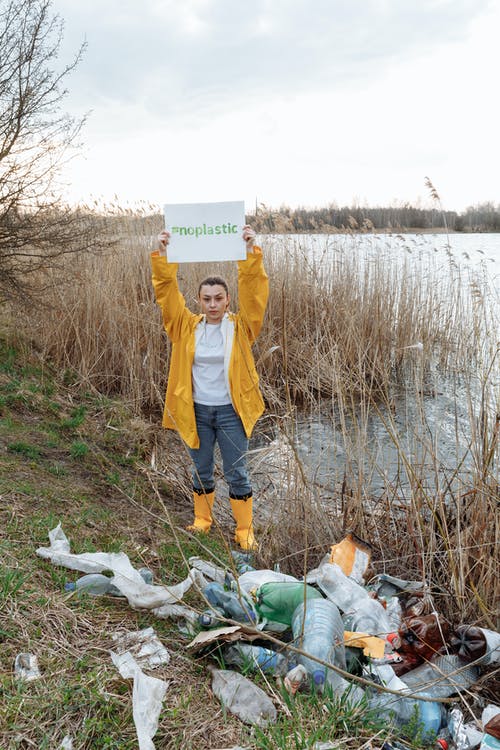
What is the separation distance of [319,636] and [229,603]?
379 mm

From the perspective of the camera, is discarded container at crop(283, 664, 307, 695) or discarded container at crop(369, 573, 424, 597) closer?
discarded container at crop(283, 664, 307, 695)

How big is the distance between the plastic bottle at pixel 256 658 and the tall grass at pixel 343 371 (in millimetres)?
852

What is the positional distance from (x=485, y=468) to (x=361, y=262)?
6.62 meters

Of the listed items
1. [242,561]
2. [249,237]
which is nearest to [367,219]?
[249,237]

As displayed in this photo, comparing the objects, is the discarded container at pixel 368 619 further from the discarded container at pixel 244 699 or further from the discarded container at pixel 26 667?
the discarded container at pixel 26 667

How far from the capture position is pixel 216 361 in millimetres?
3619

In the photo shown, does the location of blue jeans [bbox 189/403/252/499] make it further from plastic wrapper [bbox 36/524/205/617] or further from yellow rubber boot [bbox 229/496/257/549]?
plastic wrapper [bbox 36/524/205/617]

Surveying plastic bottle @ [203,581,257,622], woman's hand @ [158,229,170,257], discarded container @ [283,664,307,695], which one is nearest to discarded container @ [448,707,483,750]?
discarded container @ [283,664,307,695]

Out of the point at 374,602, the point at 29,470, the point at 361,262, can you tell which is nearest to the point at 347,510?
the point at 374,602

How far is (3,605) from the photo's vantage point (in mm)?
2207

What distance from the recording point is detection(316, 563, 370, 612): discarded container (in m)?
2.66

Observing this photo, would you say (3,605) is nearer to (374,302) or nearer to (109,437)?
(109,437)

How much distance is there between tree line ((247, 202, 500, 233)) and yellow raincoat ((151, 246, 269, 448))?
4787 millimetres

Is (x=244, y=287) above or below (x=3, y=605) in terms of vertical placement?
above
